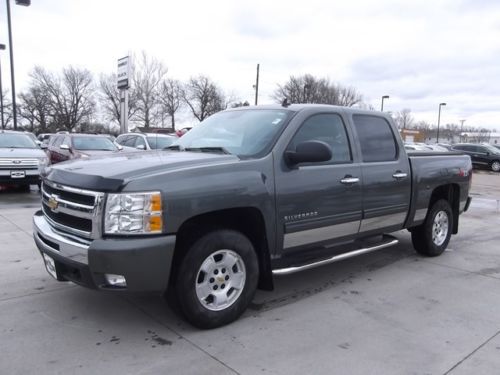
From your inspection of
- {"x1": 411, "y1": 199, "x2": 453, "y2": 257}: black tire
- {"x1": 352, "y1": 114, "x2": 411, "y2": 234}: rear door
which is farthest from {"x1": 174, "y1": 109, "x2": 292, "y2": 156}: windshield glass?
{"x1": 411, "y1": 199, "x2": 453, "y2": 257}: black tire

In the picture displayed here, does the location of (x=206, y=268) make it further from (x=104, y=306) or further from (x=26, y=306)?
(x=26, y=306)

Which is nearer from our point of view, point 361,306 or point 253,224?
point 253,224

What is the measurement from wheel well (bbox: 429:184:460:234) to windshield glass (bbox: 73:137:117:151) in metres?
9.75

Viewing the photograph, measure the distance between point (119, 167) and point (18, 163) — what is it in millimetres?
8483

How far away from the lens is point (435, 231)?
20.2 feet

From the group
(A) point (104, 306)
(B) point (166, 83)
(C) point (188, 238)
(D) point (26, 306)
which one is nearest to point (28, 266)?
(D) point (26, 306)

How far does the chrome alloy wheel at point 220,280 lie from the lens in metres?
3.53

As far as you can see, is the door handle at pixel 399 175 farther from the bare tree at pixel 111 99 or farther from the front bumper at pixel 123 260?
the bare tree at pixel 111 99

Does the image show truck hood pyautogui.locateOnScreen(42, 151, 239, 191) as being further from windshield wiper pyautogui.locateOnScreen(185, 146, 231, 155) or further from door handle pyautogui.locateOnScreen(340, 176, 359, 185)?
door handle pyautogui.locateOnScreen(340, 176, 359, 185)

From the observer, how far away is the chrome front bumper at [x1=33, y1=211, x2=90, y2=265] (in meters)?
3.22

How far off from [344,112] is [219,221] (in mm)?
2016

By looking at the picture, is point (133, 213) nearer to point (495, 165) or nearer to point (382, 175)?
point (382, 175)

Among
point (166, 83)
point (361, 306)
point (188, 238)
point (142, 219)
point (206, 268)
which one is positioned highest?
point (166, 83)

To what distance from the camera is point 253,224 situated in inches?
153
